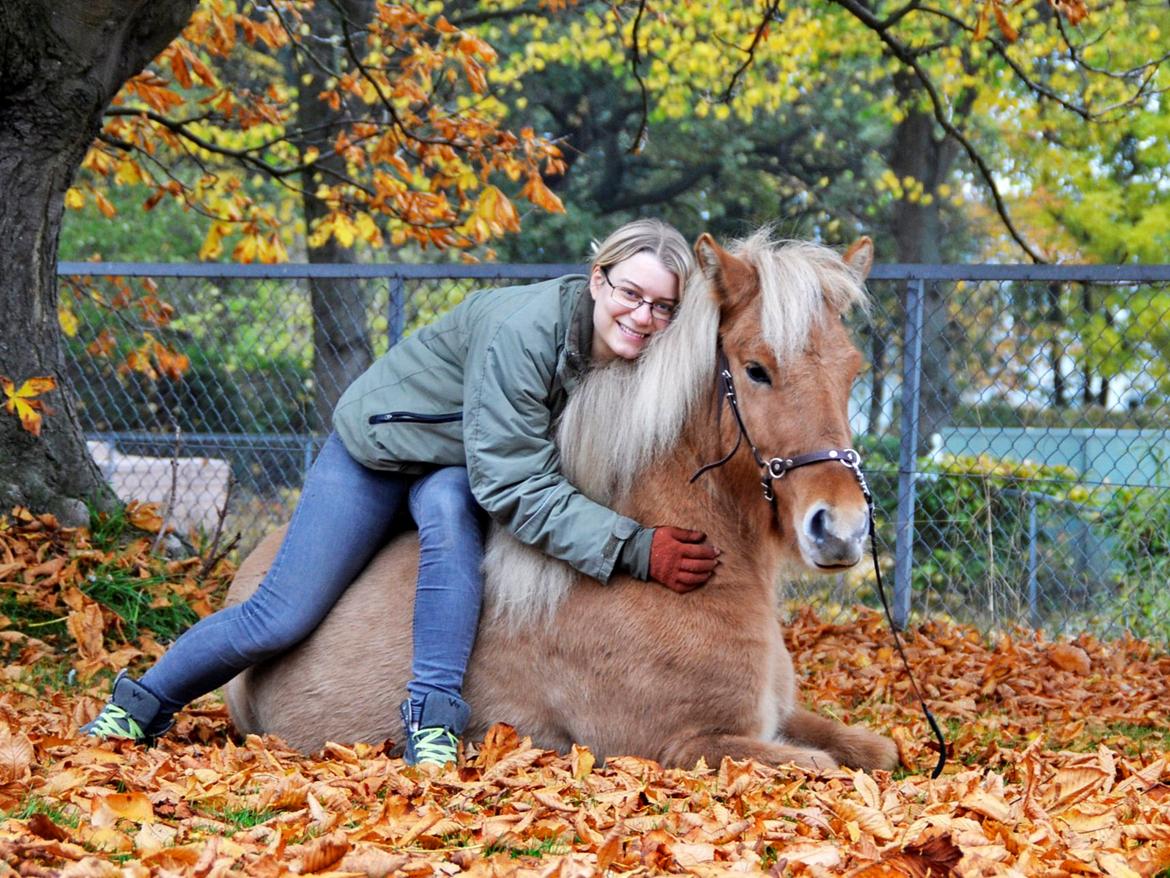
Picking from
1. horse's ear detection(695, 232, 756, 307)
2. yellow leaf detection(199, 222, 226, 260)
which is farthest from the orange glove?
yellow leaf detection(199, 222, 226, 260)

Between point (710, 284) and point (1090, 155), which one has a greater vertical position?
point (1090, 155)

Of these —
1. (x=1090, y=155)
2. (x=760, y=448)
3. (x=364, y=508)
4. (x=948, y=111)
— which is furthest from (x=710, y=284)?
(x=1090, y=155)

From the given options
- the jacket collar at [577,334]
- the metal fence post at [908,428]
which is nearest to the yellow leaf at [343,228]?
the metal fence post at [908,428]

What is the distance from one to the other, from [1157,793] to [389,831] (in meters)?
2.09

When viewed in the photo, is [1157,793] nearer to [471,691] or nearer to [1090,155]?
[471,691]

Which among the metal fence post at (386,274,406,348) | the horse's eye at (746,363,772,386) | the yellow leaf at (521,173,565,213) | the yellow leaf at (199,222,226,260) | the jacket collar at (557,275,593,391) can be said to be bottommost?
the horse's eye at (746,363,772,386)

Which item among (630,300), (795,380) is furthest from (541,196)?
(795,380)

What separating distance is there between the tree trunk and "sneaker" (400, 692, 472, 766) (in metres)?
3.70

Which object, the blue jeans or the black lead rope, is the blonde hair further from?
the blue jeans

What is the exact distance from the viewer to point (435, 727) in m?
3.77

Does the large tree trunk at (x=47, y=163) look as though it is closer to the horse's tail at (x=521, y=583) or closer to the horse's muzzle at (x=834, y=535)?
the horse's tail at (x=521, y=583)

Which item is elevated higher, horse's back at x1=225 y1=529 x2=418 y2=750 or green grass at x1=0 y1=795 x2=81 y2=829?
horse's back at x1=225 y1=529 x2=418 y2=750

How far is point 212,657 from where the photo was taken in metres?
4.11

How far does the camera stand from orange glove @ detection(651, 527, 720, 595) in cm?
375
